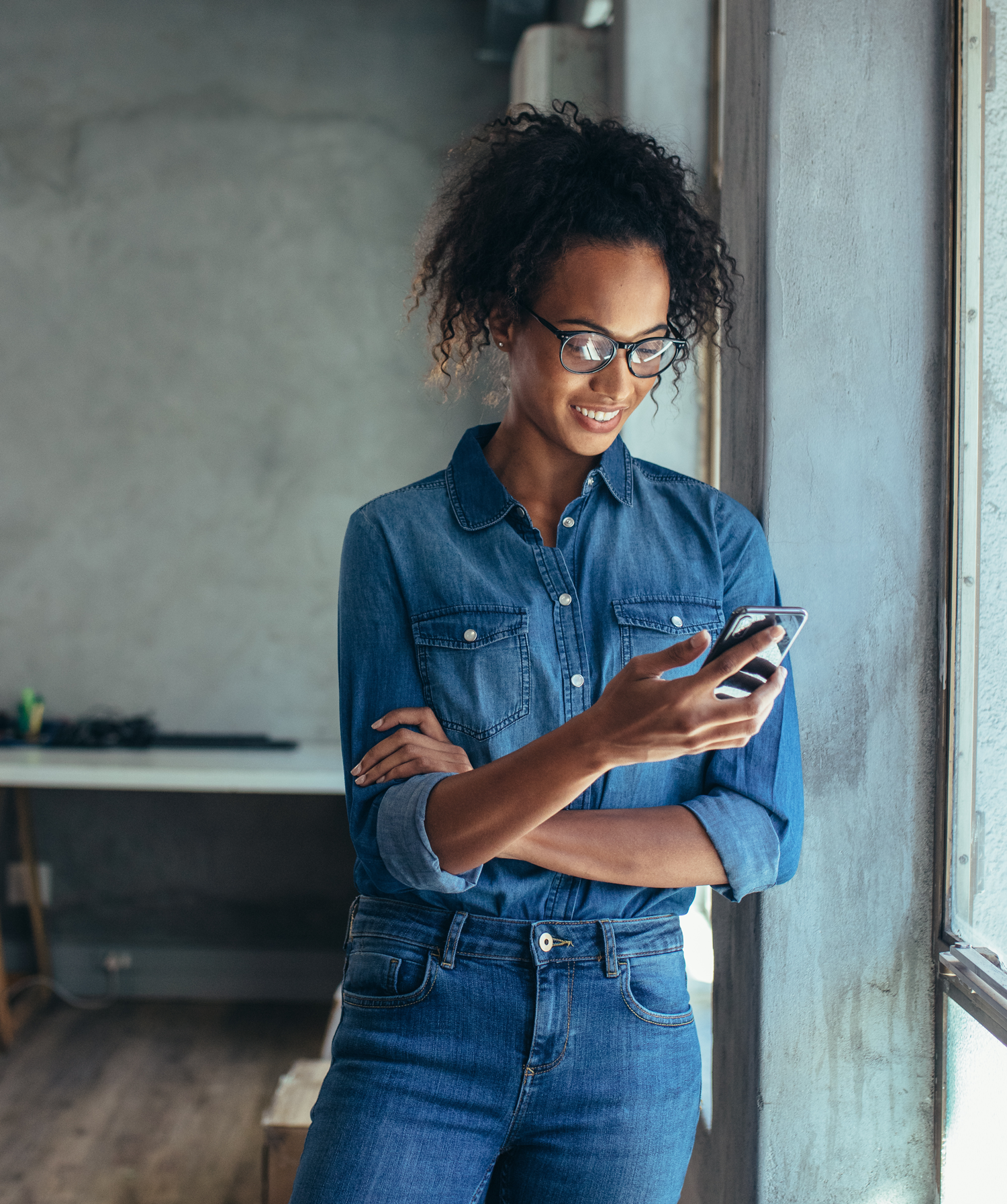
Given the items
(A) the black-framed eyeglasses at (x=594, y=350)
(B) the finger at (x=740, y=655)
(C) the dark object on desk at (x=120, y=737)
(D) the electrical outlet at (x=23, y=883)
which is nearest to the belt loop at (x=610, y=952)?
(B) the finger at (x=740, y=655)

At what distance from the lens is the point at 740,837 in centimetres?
104

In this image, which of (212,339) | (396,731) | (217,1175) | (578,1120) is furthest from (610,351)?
(212,339)

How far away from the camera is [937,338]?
4.12 ft

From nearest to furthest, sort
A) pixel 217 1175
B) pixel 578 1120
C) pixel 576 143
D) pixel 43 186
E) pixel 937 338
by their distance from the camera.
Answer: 1. pixel 578 1120
2. pixel 576 143
3. pixel 937 338
4. pixel 217 1175
5. pixel 43 186

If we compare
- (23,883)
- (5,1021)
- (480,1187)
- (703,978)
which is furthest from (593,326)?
(23,883)

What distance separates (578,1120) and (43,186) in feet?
11.8

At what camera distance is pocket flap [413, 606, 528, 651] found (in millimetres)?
1077

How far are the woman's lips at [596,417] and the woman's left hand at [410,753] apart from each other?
1.12 feet

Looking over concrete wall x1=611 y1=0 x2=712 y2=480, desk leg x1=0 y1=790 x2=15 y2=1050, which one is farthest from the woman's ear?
desk leg x1=0 y1=790 x2=15 y2=1050

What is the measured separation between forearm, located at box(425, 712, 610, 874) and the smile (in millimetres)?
343

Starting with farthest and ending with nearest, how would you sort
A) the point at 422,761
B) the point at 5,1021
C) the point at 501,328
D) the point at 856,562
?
the point at 5,1021 < the point at 856,562 < the point at 501,328 < the point at 422,761

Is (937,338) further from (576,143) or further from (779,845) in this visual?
(779,845)

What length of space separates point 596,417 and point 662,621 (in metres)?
0.23

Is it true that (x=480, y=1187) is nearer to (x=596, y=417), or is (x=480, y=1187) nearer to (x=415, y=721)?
(x=415, y=721)
